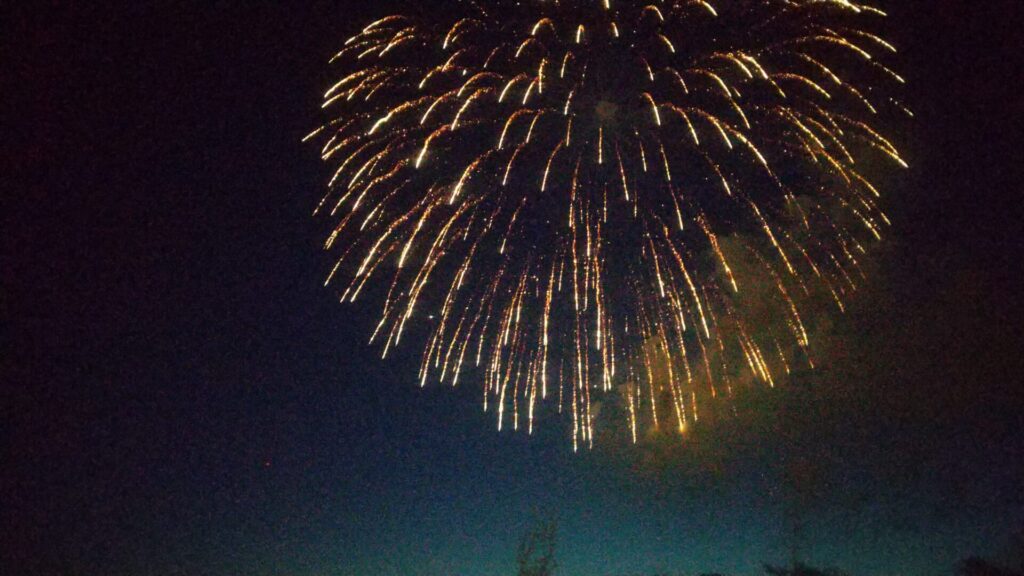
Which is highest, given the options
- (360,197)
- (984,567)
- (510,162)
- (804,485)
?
(804,485)

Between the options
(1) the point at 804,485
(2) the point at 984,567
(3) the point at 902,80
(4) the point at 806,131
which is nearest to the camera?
(3) the point at 902,80

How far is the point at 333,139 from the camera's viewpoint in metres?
11.0

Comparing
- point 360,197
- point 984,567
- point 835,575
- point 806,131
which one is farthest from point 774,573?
point 360,197

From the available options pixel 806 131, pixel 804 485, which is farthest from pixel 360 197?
pixel 804 485

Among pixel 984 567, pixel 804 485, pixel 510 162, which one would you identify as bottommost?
pixel 984 567

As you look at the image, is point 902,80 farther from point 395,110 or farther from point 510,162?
point 395,110

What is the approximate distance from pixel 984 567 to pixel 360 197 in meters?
26.9

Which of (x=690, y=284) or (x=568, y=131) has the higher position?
(x=568, y=131)

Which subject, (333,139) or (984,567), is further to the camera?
(984,567)

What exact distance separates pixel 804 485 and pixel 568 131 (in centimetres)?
3439

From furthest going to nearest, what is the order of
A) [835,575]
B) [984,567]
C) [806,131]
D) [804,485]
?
[804,485] → [835,575] → [984,567] → [806,131]

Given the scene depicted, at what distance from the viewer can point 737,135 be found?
10891mm

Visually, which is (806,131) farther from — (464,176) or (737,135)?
(464,176)

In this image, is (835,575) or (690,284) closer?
(690,284)
